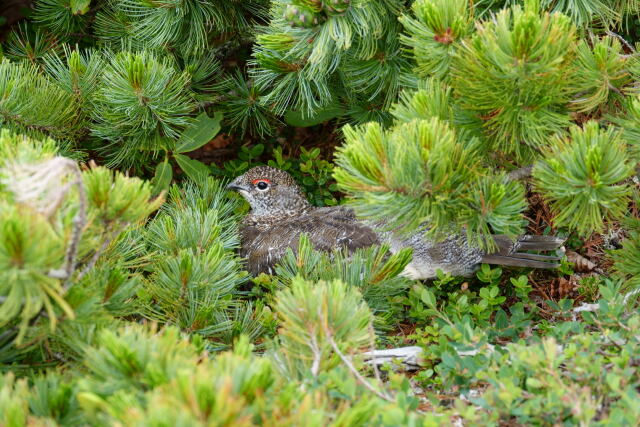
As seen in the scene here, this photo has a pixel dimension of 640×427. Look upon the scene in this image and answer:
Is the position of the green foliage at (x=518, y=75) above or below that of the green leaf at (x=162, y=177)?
above

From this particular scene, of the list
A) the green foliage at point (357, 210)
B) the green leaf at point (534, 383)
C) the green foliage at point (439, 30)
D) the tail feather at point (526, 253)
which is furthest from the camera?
the tail feather at point (526, 253)

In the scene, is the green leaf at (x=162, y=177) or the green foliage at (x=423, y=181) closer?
the green foliage at (x=423, y=181)

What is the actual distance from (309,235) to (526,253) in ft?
3.56

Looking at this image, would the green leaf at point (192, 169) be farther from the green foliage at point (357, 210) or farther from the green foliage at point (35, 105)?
the green foliage at point (35, 105)

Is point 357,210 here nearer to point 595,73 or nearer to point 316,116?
point 595,73

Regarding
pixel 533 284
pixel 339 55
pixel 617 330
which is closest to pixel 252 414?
pixel 617 330

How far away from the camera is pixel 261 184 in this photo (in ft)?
14.2

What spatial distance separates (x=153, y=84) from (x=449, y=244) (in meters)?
1.57

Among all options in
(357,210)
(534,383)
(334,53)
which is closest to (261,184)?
(334,53)

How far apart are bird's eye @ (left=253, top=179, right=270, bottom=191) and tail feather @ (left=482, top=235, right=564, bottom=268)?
1.37m

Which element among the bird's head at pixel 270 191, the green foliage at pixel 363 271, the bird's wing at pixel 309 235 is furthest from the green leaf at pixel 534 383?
the bird's head at pixel 270 191

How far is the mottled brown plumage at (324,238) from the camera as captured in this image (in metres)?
3.57

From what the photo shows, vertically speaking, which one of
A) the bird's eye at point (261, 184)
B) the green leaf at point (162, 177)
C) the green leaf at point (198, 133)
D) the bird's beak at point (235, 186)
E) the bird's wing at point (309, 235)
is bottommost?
the bird's wing at point (309, 235)

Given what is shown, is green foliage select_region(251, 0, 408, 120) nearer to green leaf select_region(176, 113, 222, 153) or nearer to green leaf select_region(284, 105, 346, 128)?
green leaf select_region(284, 105, 346, 128)
